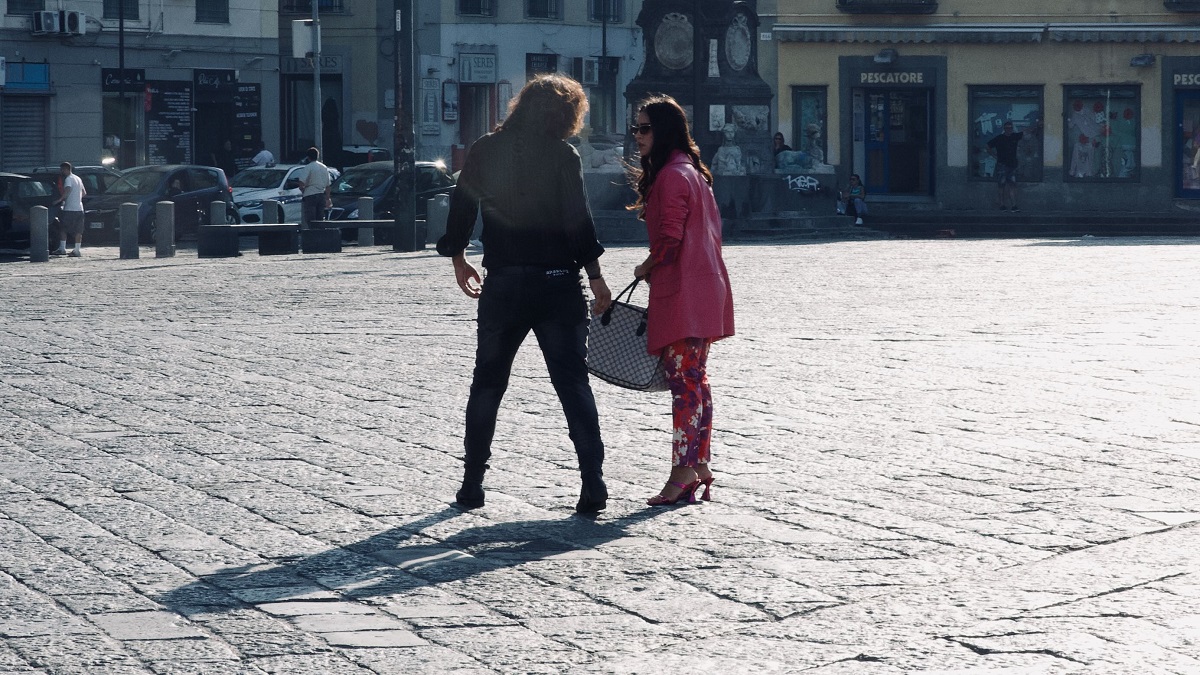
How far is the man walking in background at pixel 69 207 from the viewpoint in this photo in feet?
89.5

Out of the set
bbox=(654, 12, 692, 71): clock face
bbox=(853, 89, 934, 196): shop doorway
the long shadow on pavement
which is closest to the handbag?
the long shadow on pavement

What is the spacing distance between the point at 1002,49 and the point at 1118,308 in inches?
1055

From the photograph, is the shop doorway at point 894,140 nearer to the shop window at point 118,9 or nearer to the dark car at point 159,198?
the dark car at point 159,198

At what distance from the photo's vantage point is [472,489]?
7539 millimetres

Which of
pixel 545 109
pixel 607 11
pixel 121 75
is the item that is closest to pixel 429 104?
pixel 607 11

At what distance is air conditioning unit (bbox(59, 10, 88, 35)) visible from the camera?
42.8m

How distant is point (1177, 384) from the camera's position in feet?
37.0

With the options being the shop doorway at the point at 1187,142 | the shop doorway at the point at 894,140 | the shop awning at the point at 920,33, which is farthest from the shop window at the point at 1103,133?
the shop doorway at the point at 894,140

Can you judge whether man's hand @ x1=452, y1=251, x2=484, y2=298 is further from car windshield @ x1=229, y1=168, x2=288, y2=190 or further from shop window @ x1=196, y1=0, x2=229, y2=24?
shop window @ x1=196, y1=0, x2=229, y2=24

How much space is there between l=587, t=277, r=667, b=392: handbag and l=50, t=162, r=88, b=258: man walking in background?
20866 mm

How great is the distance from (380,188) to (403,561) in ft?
90.3

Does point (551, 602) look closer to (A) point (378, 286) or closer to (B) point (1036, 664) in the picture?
(B) point (1036, 664)

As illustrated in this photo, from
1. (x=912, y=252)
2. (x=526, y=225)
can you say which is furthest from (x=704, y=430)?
(x=912, y=252)

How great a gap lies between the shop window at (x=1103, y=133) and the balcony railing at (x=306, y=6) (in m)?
22.1
